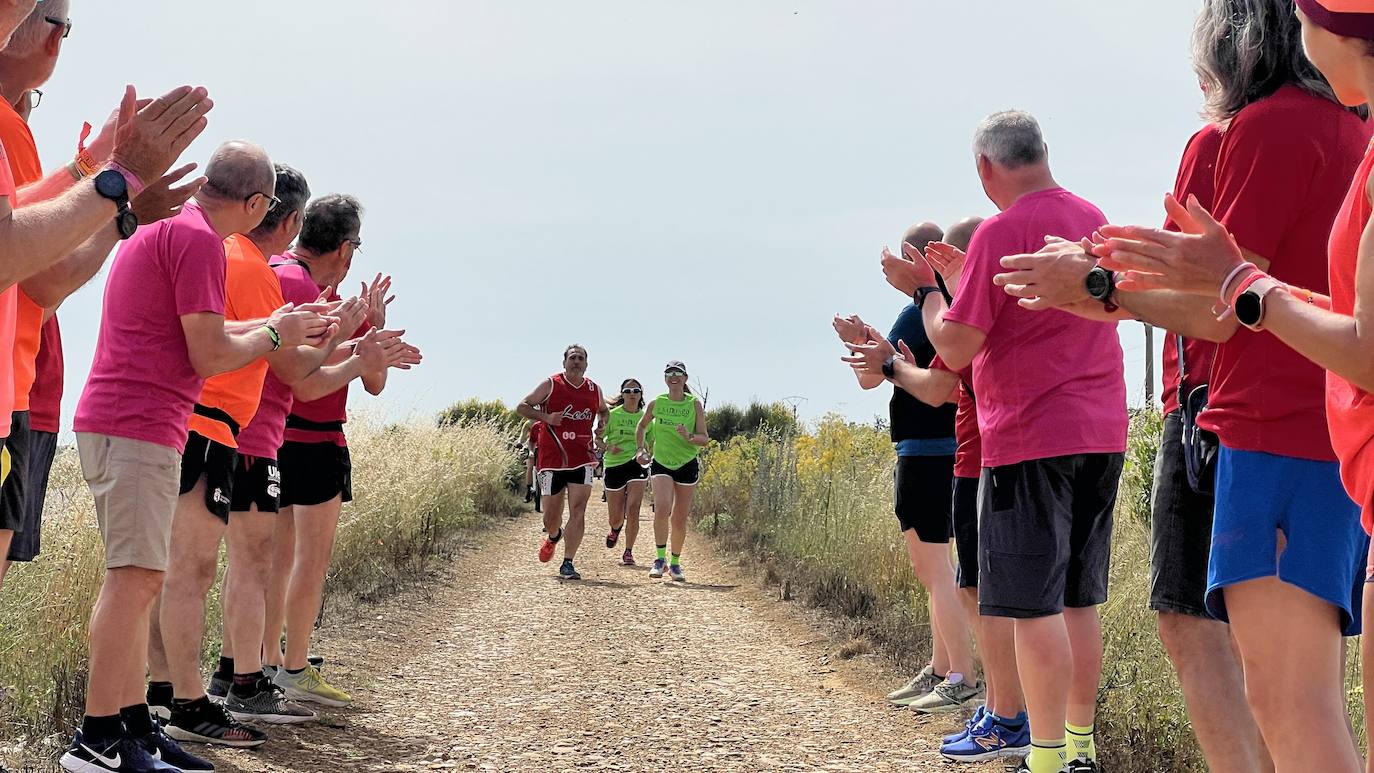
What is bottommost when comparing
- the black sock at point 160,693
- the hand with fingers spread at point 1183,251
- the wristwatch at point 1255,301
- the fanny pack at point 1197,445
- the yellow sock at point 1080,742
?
the black sock at point 160,693

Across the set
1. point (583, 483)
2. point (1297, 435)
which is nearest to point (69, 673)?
point (1297, 435)

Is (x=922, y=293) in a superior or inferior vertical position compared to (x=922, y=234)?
inferior

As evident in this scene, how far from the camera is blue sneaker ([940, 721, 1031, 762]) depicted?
15.0 feet

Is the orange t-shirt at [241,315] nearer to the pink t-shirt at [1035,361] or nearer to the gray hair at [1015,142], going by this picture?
the pink t-shirt at [1035,361]

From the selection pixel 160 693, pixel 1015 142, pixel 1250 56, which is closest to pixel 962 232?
pixel 1015 142

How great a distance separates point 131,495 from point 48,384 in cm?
47

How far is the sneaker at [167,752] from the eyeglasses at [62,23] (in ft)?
7.29

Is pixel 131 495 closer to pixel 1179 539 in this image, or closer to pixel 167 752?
pixel 167 752

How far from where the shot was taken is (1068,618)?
13.2 feet

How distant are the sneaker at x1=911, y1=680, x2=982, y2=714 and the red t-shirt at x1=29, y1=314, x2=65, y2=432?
3.91m

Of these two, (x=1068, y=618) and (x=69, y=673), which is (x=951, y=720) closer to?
(x=1068, y=618)

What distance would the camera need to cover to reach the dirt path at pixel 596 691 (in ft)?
15.8

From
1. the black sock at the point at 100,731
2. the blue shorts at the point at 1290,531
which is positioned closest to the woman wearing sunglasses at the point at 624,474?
the black sock at the point at 100,731

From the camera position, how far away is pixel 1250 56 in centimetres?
269
